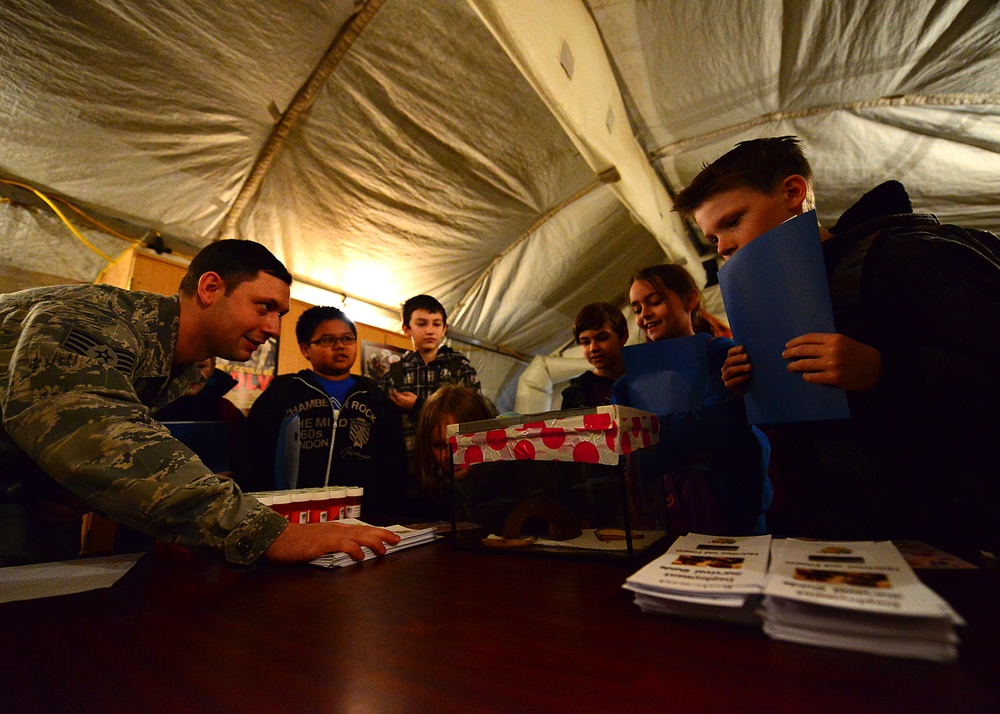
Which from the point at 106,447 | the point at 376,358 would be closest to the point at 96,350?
the point at 106,447

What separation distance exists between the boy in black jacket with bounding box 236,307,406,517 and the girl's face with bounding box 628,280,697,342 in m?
1.13

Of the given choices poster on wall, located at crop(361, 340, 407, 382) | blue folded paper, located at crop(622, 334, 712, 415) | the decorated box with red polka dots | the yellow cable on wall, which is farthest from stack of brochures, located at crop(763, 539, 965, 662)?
poster on wall, located at crop(361, 340, 407, 382)

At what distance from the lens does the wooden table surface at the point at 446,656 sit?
33 cm

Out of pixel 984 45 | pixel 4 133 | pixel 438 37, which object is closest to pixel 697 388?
pixel 438 37

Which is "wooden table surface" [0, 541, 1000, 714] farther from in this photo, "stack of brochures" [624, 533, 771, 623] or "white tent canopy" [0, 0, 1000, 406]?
"white tent canopy" [0, 0, 1000, 406]

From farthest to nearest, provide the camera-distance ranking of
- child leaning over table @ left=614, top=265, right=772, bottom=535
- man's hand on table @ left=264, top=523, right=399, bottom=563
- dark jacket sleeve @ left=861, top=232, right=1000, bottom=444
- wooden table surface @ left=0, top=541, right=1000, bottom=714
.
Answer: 1. child leaning over table @ left=614, top=265, right=772, bottom=535
2. man's hand on table @ left=264, top=523, right=399, bottom=563
3. dark jacket sleeve @ left=861, top=232, right=1000, bottom=444
4. wooden table surface @ left=0, top=541, right=1000, bottom=714

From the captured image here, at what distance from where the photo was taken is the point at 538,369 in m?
4.36

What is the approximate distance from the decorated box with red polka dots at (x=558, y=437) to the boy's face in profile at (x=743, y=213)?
0.46 meters

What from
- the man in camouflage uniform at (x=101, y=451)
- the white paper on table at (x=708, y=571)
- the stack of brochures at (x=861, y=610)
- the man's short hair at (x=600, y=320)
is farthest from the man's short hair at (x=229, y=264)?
the stack of brochures at (x=861, y=610)

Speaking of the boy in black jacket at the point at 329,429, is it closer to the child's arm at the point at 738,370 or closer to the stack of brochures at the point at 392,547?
the stack of brochures at the point at 392,547

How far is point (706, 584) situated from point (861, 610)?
13cm

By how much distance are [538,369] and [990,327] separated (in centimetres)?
371

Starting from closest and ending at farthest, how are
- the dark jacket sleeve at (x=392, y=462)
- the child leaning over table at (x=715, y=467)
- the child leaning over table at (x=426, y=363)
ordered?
1. the child leaning over table at (x=715, y=467)
2. the dark jacket sleeve at (x=392, y=462)
3. the child leaning over table at (x=426, y=363)

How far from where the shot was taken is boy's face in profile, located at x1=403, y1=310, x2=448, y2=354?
2.32 metres
